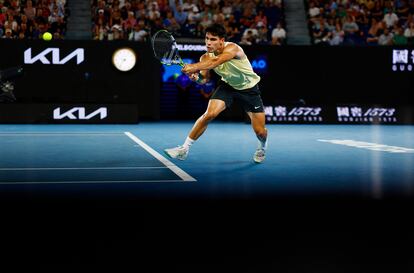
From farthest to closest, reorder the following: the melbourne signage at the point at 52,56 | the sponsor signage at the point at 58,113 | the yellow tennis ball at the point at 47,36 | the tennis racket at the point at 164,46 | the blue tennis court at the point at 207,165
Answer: the melbourne signage at the point at 52,56, the yellow tennis ball at the point at 47,36, the sponsor signage at the point at 58,113, the tennis racket at the point at 164,46, the blue tennis court at the point at 207,165

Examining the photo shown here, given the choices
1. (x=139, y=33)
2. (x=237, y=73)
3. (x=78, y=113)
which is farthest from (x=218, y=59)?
(x=139, y=33)

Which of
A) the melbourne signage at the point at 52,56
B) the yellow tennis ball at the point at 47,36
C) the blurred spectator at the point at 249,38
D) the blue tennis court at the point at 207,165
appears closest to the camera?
the blue tennis court at the point at 207,165

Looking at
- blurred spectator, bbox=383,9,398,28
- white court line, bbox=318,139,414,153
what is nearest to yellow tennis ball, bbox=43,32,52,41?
white court line, bbox=318,139,414,153

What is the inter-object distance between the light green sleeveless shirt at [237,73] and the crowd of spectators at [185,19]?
11.0 meters

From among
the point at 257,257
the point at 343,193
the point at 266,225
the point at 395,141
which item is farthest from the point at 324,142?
the point at 257,257

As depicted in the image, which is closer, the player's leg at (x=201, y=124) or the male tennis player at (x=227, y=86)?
the male tennis player at (x=227, y=86)

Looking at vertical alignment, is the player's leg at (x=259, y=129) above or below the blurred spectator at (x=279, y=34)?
below

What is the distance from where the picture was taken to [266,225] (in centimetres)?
485

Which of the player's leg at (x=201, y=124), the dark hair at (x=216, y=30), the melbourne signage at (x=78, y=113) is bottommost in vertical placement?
the melbourne signage at (x=78, y=113)

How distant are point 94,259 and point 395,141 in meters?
10.5

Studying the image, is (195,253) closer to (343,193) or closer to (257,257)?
(257,257)

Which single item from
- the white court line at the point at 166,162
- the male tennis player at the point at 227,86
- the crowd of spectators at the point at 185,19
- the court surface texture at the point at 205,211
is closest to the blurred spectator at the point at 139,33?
the crowd of spectators at the point at 185,19

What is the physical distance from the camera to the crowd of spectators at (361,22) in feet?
69.2

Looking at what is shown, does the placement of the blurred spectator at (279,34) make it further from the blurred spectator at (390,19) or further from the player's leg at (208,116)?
the player's leg at (208,116)
